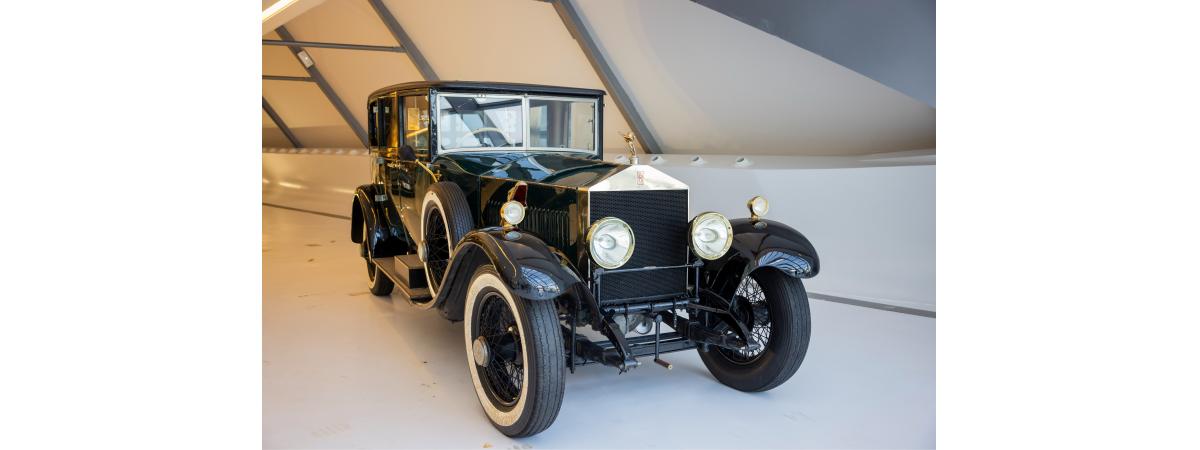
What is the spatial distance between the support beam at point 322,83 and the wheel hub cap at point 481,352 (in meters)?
8.83

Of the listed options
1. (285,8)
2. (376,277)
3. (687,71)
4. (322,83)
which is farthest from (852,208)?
(322,83)

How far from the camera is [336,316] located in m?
4.89

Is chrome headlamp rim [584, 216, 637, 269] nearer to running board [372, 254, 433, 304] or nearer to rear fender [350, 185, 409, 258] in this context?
running board [372, 254, 433, 304]

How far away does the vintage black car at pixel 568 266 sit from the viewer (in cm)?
289

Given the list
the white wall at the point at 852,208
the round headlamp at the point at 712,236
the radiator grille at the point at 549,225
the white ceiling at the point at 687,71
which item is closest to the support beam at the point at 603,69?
the white ceiling at the point at 687,71

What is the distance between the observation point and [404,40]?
876 cm

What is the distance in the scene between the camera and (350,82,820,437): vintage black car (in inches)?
114

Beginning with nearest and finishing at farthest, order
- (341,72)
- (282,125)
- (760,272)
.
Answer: (760,272) → (341,72) → (282,125)

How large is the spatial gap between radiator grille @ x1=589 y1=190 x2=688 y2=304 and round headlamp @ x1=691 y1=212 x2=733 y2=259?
102mm

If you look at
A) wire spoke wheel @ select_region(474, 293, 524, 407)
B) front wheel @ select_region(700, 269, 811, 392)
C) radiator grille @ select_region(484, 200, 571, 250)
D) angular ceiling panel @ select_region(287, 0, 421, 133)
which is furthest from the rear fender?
angular ceiling panel @ select_region(287, 0, 421, 133)
